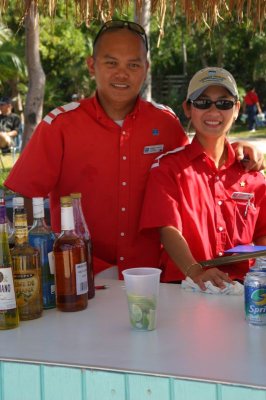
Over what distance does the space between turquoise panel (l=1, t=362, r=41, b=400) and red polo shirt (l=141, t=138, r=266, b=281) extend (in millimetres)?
1040

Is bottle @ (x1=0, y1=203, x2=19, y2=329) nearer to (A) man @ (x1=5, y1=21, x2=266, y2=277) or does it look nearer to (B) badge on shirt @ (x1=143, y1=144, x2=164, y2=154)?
(A) man @ (x1=5, y1=21, x2=266, y2=277)

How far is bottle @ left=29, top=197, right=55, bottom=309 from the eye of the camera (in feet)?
7.05

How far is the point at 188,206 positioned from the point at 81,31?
2472 cm

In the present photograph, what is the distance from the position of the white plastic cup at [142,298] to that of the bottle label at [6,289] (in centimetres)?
33

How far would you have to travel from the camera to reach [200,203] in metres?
2.77

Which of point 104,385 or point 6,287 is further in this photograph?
point 6,287

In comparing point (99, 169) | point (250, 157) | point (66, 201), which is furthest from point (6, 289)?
point (250, 157)

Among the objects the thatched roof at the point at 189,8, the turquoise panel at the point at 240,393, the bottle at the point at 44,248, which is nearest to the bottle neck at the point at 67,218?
the bottle at the point at 44,248

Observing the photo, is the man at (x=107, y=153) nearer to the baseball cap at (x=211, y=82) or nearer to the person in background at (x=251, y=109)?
the baseball cap at (x=211, y=82)

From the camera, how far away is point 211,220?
2768 millimetres

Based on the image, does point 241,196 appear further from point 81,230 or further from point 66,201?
point 66,201

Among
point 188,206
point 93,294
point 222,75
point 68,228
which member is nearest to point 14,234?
point 68,228

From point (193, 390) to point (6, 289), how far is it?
0.64 m

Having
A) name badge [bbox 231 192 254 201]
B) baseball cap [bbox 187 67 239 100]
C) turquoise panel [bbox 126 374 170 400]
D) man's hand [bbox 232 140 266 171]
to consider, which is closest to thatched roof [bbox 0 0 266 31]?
baseball cap [bbox 187 67 239 100]
